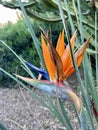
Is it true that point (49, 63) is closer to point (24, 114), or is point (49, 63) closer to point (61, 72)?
point (61, 72)

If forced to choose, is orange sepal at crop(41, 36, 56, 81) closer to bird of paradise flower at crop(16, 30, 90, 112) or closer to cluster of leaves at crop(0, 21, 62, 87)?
bird of paradise flower at crop(16, 30, 90, 112)

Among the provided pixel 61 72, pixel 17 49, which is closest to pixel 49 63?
pixel 61 72

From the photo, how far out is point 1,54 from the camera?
15.9ft

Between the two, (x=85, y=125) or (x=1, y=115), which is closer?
(x=85, y=125)

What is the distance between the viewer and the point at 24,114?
3883 millimetres

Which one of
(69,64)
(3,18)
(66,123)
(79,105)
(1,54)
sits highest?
(69,64)

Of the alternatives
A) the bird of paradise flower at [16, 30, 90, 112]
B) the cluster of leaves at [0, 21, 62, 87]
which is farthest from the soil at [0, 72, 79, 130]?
the bird of paradise flower at [16, 30, 90, 112]

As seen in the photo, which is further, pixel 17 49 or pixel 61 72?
pixel 17 49

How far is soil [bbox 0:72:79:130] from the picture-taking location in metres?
3.57

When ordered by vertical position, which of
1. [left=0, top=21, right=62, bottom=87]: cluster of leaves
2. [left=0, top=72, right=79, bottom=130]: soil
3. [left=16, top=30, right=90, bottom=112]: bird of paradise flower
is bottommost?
[left=0, top=72, right=79, bottom=130]: soil

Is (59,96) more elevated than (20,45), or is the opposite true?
(59,96)

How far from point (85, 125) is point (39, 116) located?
280 centimetres

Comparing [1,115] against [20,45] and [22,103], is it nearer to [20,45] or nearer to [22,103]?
[22,103]

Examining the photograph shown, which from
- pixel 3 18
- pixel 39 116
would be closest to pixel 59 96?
pixel 39 116
